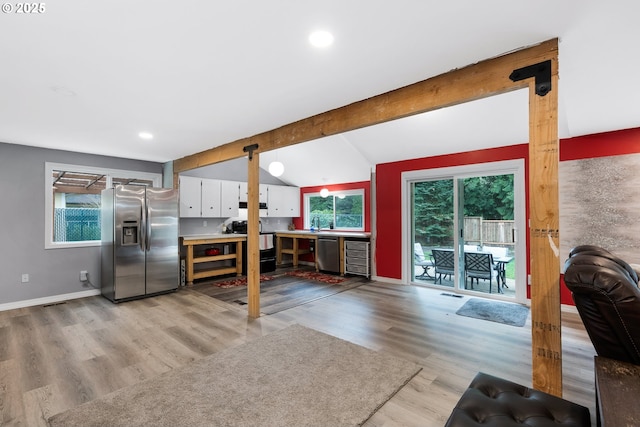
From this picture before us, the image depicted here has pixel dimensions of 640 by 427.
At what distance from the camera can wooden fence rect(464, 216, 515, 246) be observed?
4.62 metres

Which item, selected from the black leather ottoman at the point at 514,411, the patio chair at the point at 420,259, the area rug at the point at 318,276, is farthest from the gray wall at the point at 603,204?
the area rug at the point at 318,276

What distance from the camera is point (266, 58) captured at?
7.15 ft

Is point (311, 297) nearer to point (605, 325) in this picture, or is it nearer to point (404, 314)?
point (404, 314)

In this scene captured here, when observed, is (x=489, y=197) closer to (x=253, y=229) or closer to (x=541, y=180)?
(x=541, y=180)

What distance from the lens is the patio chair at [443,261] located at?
5172mm

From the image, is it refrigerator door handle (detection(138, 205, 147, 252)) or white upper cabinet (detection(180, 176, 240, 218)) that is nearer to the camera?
refrigerator door handle (detection(138, 205, 147, 252))

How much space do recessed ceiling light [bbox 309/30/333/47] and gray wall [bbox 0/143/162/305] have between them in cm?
514

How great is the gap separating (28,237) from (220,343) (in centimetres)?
384

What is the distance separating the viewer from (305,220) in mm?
8594

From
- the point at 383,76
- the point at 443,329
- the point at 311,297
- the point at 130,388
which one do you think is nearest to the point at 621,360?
the point at 443,329

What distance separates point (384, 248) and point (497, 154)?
101 inches

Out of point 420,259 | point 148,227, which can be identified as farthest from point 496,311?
point 148,227

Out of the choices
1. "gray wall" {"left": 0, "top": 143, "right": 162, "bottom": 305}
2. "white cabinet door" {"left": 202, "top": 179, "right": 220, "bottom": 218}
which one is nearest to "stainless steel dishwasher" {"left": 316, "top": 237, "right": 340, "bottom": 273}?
"white cabinet door" {"left": 202, "top": 179, "right": 220, "bottom": 218}

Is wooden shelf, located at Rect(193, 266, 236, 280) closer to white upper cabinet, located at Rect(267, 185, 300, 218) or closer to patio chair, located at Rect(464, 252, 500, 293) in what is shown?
white upper cabinet, located at Rect(267, 185, 300, 218)
